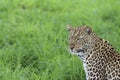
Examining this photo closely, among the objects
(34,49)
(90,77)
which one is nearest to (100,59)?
(90,77)

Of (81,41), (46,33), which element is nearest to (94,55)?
(81,41)

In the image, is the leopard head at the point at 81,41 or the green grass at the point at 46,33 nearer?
the leopard head at the point at 81,41

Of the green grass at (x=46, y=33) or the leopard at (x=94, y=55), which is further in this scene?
the green grass at (x=46, y=33)

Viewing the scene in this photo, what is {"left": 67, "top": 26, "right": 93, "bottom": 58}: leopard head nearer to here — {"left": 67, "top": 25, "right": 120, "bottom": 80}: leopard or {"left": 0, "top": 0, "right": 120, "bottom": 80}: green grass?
{"left": 67, "top": 25, "right": 120, "bottom": 80}: leopard

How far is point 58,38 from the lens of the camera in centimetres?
838

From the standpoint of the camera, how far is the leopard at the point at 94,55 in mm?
6270

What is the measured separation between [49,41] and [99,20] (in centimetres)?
176

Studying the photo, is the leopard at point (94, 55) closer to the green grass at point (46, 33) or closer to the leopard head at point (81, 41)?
the leopard head at point (81, 41)

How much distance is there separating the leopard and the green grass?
0.67 m

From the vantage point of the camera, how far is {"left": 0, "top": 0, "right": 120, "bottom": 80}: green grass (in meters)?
7.01

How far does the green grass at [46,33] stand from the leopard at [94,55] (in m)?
0.67

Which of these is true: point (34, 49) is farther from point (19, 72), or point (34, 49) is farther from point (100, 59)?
point (100, 59)

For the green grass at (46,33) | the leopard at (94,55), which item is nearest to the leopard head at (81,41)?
the leopard at (94,55)

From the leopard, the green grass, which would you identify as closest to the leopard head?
the leopard
